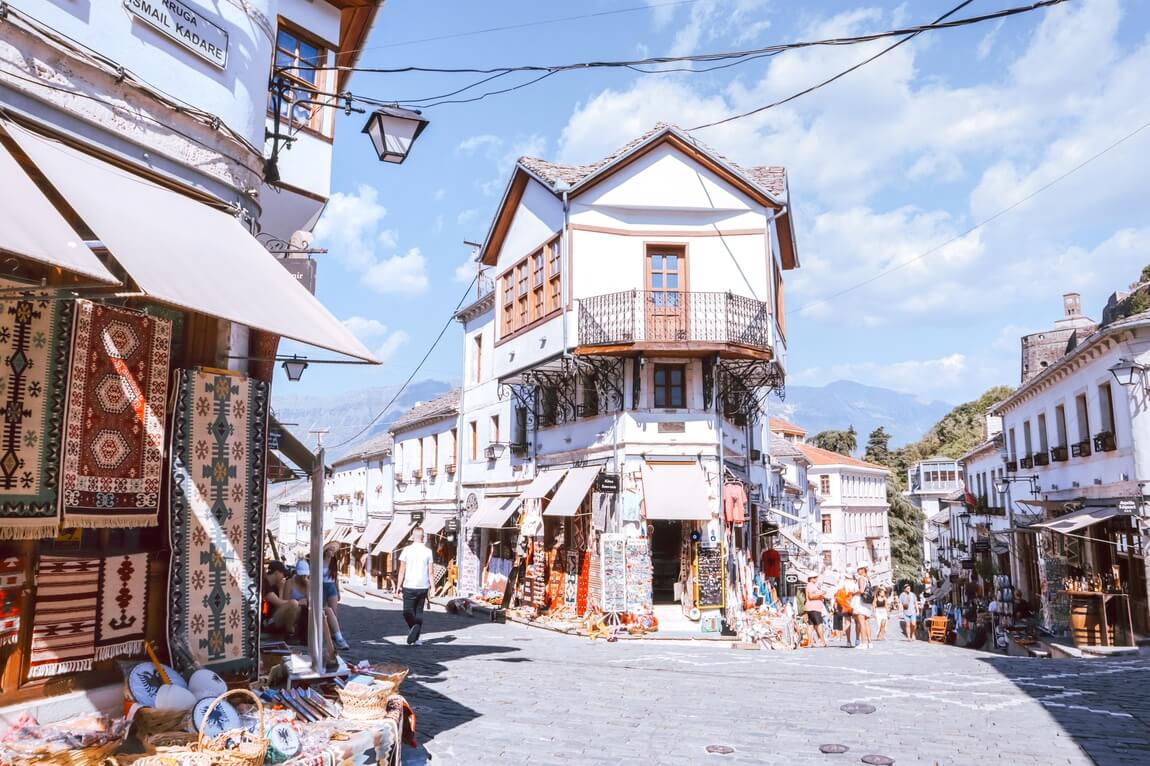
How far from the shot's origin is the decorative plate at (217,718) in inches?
208

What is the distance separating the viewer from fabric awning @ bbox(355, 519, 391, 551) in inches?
1400

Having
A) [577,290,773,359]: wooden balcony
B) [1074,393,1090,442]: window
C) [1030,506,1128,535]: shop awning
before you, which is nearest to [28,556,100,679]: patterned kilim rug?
[577,290,773,359]: wooden balcony

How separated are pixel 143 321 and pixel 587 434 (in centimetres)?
1481

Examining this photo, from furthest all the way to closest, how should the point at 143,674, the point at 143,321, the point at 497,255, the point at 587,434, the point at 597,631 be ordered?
the point at 497,255, the point at 587,434, the point at 597,631, the point at 143,321, the point at 143,674

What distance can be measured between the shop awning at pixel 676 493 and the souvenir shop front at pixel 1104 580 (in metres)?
8.51

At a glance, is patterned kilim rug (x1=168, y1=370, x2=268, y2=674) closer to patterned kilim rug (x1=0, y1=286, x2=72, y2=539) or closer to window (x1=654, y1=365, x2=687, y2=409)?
patterned kilim rug (x1=0, y1=286, x2=72, y2=539)

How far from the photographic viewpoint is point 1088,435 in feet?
71.5

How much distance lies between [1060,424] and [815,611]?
1271cm

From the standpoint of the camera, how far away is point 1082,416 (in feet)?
73.9

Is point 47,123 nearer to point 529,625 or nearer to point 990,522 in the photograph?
point 529,625

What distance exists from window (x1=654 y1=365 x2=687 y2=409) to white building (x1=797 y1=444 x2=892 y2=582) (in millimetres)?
42137

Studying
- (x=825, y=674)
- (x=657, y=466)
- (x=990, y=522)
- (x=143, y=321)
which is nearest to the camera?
(x=143, y=321)

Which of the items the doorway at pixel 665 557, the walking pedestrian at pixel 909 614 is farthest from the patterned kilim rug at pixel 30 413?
the walking pedestrian at pixel 909 614

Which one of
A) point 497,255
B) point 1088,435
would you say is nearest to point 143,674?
point 497,255
